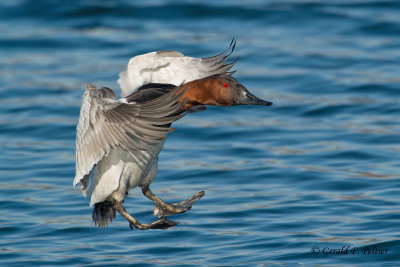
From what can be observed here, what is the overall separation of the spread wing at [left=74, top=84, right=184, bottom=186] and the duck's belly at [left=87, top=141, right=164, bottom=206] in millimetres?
243

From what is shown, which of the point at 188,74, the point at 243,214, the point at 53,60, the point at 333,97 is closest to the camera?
the point at 188,74

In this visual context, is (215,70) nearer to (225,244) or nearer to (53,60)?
(225,244)

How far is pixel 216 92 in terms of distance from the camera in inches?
220

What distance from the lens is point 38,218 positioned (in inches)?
296

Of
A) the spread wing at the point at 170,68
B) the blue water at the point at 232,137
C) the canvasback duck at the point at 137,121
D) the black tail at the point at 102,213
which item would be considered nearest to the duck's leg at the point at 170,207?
the canvasback duck at the point at 137,121

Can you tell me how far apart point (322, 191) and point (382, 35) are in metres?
5.83

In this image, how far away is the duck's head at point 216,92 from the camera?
557cm

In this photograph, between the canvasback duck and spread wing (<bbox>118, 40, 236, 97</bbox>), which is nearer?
the canvasback duck

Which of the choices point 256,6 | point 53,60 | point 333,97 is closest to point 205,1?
point 256,6

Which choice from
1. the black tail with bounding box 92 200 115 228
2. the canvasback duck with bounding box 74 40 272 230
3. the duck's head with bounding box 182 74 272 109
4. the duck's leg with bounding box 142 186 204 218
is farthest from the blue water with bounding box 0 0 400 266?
Answer: the duck's head with bounding box 182 74 272 109

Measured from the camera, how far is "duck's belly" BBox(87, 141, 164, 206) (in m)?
5.63

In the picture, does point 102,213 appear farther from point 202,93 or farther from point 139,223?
point 202,93

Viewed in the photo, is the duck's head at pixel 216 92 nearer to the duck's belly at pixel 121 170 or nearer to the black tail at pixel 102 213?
the duck's belly at pixel 121 170

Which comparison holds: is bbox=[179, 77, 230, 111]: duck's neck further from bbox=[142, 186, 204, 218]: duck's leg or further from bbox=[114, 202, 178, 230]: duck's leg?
bbox=[114, 202, 178, 230]: duck's leg
